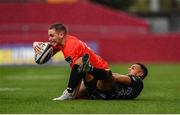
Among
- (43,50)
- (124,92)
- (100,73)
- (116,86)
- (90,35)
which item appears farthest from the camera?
(90,35)

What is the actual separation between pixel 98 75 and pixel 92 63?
240 mm

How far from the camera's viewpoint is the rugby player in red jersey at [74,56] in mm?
→ 12336

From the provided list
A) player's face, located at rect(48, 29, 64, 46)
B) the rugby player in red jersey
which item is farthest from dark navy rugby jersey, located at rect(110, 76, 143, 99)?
player's face, located at rect(48, 29, 64, 46)

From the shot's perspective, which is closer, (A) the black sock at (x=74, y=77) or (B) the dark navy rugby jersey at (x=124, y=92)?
(A) the black sock at (x=74, y=77)

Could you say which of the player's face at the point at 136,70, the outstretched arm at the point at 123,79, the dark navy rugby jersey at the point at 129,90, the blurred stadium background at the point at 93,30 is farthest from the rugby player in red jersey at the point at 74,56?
the blurred stadium background at the point at 93,30

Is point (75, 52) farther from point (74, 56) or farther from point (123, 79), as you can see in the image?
point (123, 79)

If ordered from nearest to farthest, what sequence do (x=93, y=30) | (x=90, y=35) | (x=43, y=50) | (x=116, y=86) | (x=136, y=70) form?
1. (x=43, y=50)
2. (x=116, y=86)
3. (x=136, y=70)
4. (x=90, y=35)
5. (x=93, y=30)

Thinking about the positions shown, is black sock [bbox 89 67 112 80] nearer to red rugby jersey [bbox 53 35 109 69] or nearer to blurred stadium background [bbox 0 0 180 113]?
red rugby jersey [bbox 53 35 109 69]

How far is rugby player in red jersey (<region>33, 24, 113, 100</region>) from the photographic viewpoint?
12336mm

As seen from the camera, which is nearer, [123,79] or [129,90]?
[123,79]

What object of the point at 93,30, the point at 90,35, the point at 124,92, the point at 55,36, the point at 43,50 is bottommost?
the point at 93,30

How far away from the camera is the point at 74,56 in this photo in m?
12.4

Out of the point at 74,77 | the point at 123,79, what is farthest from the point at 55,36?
the point at 123,79

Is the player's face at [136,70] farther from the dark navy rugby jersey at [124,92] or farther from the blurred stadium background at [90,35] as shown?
the blurred stadium background at [90,35]
